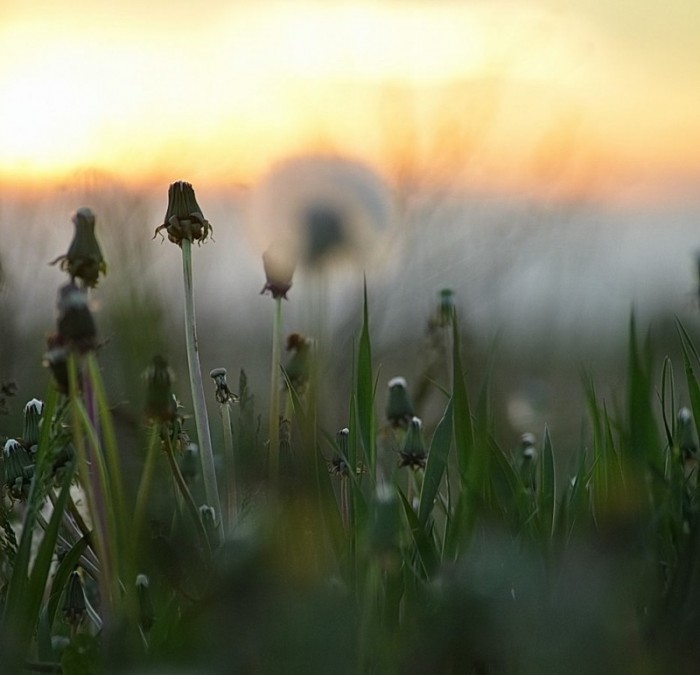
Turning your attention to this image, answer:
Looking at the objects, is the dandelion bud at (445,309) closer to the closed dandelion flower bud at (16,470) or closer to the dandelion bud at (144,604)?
the closed dandelion flower bud at (16,470)

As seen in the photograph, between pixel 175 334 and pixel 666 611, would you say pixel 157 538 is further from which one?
pixel 175 334

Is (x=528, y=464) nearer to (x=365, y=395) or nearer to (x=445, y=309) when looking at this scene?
(x=365, y=395)

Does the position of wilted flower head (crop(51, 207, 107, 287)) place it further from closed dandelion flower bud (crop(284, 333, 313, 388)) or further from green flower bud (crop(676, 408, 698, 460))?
green flower bud (crop(676, 408, 698, 460))

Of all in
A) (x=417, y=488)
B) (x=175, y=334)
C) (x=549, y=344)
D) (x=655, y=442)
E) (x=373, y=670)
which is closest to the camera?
(x=373, y=670)

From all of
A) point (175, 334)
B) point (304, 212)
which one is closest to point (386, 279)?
point (304, 212)

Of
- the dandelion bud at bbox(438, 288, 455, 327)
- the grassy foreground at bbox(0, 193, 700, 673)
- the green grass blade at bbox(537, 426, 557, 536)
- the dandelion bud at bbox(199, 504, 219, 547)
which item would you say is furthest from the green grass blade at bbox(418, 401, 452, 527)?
the dandelion bud at bbox(438, 288, 455, 327)

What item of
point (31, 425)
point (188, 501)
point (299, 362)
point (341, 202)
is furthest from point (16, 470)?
point (341, 202)
